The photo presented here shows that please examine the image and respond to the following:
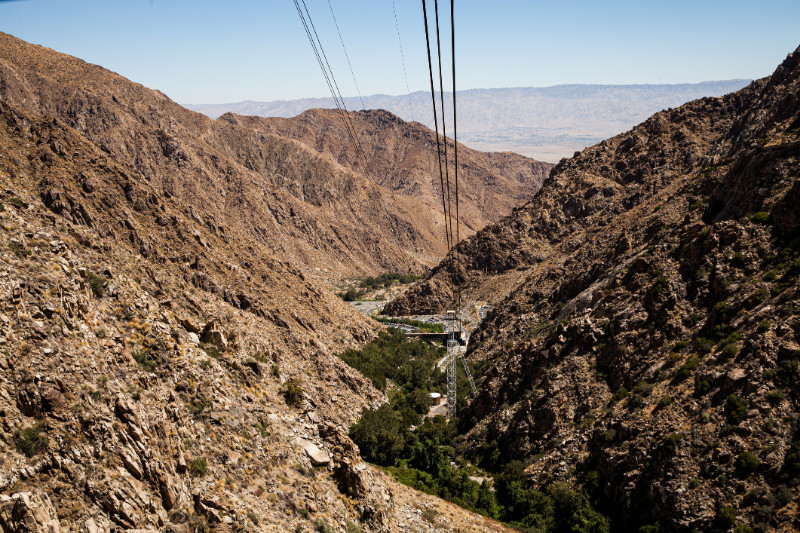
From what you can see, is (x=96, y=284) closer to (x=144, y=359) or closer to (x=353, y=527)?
(x=144, y=359)

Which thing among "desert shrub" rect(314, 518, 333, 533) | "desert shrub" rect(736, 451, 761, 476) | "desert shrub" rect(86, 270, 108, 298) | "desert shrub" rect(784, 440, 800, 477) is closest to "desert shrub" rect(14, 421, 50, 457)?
"desert shrub" rect(86, 270, 108, 298)

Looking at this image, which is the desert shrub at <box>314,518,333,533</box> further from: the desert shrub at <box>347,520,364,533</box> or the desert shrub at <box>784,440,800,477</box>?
the desert shrub at <box>784,440,800,477</box>

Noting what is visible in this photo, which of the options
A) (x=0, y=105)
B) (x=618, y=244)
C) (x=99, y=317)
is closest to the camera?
(x=99, y=317)

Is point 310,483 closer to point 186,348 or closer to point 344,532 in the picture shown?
point 344,532

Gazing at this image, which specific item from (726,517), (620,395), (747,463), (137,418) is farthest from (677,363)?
(137,418)

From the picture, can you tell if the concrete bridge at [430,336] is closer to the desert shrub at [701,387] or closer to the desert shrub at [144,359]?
the desert shrub at [701,387]

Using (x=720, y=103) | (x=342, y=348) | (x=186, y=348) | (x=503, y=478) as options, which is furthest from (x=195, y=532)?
(x=720, y=103)

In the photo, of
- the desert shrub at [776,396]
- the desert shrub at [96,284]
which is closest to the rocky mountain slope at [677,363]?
the desert shrub at [776,396]
